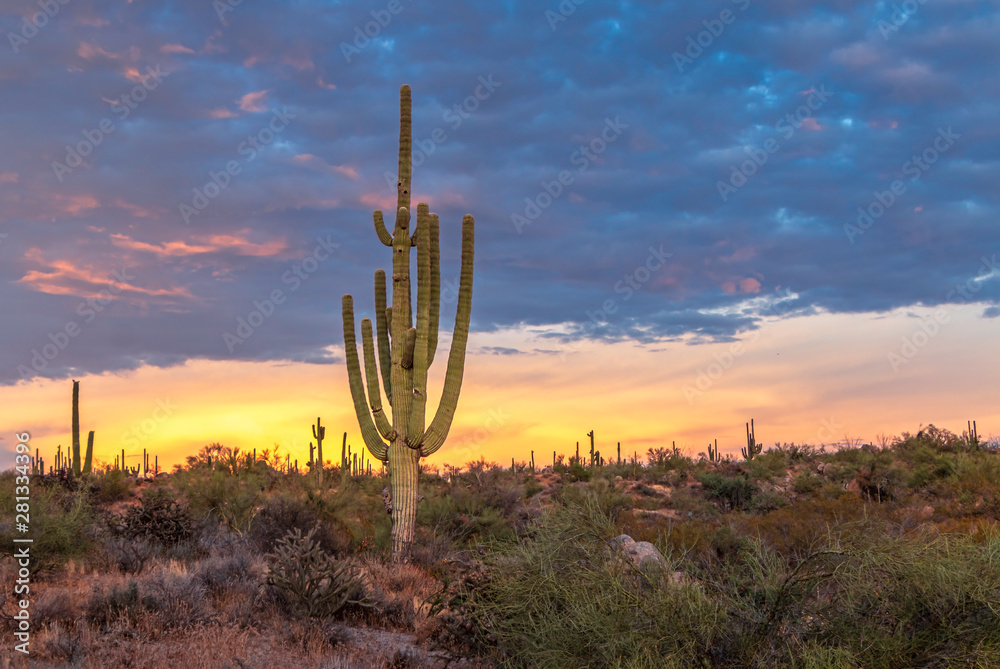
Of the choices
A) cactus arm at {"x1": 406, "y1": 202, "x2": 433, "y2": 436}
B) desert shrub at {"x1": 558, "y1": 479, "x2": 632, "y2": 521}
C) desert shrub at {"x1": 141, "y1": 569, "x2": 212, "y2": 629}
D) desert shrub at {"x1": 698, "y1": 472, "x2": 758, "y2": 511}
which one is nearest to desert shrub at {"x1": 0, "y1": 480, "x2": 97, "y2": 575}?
desert shrub at {"x1": 141, "y1": 569, "x2": 212, "y2": 629}

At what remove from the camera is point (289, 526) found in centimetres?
1345

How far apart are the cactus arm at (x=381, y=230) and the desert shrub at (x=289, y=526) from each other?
535 cm

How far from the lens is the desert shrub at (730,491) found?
22250mm

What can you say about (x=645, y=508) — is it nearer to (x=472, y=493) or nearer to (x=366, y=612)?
(x=472, y=493)

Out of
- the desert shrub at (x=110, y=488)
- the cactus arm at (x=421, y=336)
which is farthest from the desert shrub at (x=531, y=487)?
the desert shrub at (x=110, y=488)

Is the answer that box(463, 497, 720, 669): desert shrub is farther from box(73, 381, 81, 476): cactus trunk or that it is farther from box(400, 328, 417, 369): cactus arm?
box(73, 381, 81, 476): cactus trunk

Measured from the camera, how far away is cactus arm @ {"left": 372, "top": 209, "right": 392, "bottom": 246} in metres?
14.0

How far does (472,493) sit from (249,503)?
5.26m

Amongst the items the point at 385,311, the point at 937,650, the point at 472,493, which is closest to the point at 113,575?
the point at 385,311

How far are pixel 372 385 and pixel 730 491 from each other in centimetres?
1386

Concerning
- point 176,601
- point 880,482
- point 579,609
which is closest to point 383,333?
point 176,601

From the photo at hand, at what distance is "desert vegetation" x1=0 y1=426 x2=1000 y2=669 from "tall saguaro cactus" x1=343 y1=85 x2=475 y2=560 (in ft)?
4.95

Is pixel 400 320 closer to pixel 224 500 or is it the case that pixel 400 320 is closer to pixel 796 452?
pixel 224 500

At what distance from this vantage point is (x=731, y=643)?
4453mm
